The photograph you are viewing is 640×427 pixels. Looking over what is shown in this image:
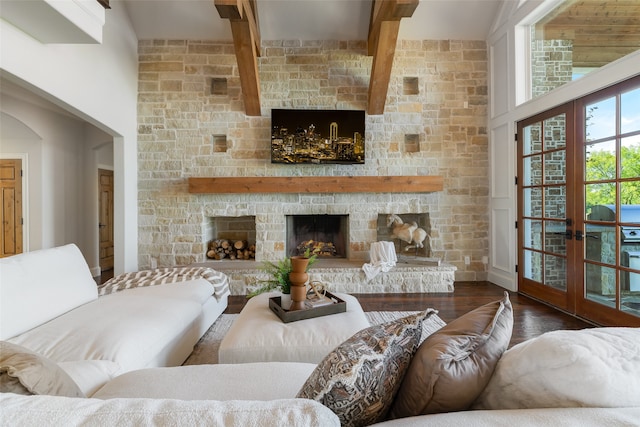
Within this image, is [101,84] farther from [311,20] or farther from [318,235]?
[318,235]

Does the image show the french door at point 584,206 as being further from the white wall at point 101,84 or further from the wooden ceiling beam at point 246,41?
the white wall at point 101,84

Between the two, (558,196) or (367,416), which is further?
(558,196)

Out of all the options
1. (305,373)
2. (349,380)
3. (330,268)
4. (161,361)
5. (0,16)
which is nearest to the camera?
(349,380)

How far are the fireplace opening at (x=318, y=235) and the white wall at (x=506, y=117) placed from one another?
7.32 ft

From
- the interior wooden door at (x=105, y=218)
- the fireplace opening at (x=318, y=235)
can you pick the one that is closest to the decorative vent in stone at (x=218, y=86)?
the fireplace opening at (x=318, y=235)

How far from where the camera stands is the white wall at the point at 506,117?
3.79m

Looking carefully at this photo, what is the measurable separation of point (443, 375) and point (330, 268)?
3.24 metres

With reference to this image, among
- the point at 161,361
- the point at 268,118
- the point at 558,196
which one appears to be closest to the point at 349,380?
the point at 161,361

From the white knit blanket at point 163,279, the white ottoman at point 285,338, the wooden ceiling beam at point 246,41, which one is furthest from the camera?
the wooden ceiling beam at point 246,41

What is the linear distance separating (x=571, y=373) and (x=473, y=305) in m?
3.13

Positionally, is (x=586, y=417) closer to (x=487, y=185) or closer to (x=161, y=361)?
(x=161, y=361)

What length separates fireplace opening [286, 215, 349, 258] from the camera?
15.5 ft

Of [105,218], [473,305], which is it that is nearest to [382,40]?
[473,305]

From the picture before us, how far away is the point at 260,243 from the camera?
4.30m
